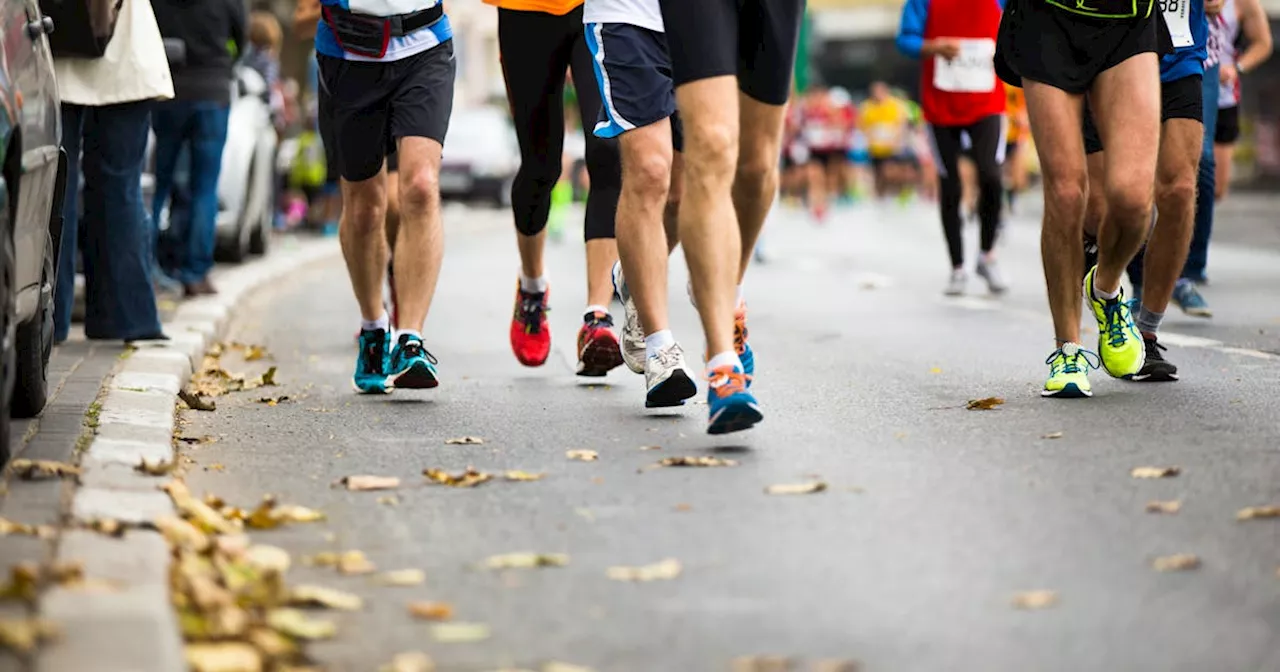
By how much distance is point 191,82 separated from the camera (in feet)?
36.8

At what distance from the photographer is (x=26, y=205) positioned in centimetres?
573

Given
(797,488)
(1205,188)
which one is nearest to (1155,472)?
(797,488)

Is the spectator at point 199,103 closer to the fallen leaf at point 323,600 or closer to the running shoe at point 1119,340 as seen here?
the running shoe at point 1119,340

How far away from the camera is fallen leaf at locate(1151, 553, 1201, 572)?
170 inches

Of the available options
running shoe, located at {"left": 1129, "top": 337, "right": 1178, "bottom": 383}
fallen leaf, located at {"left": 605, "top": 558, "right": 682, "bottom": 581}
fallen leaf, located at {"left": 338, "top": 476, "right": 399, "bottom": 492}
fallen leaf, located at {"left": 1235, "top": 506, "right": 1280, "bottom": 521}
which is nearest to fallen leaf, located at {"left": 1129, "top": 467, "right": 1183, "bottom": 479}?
fallen leaf, located at {"left": 1235, "top": 506, "right": 1280, "bottom": 521}

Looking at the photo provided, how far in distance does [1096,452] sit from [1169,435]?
1.38 feet

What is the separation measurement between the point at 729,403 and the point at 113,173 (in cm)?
369

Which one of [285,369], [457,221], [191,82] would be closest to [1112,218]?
[285,369]

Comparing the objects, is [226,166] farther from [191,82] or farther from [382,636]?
[382,636]

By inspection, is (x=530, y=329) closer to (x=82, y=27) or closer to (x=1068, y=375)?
(x=82, y=27)

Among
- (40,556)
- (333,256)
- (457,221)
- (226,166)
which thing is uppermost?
(40,556)

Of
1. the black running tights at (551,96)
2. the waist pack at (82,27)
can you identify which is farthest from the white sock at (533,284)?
the waist pack at (82,27)

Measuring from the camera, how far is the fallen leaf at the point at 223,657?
3.53m

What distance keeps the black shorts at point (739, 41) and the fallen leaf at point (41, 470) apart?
1942mm
